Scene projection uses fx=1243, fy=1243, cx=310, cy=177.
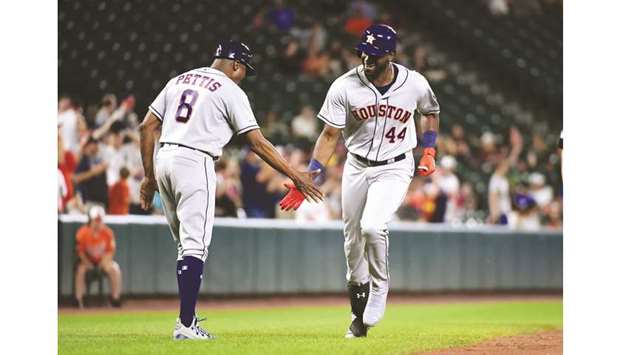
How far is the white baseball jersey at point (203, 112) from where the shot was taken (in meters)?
6.27

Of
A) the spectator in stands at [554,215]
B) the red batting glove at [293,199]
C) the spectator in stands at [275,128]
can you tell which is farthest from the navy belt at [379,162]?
the spectator in stands at [554,215]

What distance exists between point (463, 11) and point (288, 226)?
516cm

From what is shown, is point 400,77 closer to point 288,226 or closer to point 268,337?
point 268,337

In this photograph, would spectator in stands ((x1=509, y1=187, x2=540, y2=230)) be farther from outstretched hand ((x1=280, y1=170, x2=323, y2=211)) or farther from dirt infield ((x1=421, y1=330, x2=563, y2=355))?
outstretched hand ((x1=280, y1=170, x2=323, y2=211))

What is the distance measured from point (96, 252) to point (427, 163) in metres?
3.66

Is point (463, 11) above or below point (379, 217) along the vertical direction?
above

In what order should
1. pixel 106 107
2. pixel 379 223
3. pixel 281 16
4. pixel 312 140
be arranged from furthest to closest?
pixel 281 16 < pixel 312 140 < pixel 106 107 < pixel 379 223

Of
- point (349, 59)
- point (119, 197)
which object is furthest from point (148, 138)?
point (349, 59)

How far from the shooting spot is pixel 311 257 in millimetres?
11305

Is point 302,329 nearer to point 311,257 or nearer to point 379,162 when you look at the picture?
point 379,162

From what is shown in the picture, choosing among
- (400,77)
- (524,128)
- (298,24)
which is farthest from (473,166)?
(400,77)

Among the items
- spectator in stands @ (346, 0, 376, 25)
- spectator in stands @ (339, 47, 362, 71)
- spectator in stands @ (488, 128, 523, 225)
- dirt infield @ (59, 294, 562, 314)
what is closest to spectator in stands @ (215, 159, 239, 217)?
dirt infield @ (59, 294, 562, 314)
